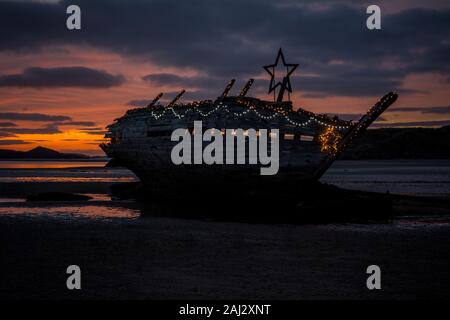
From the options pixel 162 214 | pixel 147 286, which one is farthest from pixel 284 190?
pixel 147 286

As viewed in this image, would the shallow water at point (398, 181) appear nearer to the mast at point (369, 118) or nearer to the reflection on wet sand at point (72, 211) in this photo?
the mast at point (369, 118)

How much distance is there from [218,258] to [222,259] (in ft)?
0.53

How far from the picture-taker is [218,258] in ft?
43.6

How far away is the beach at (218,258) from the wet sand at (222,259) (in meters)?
0.02

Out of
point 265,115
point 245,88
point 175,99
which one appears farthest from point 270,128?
point 175,99

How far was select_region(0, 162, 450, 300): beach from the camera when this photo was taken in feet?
33.6

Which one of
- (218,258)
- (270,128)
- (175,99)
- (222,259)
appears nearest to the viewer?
(222,259)

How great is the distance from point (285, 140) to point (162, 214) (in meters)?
6.36

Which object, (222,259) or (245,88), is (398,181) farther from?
(222,259)

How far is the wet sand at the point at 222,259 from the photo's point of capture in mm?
10227

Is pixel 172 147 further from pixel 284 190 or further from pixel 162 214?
pixel 284 190

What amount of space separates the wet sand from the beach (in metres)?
0.02

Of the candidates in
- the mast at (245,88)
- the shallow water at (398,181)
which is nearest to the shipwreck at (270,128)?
the mast at (245,88)
